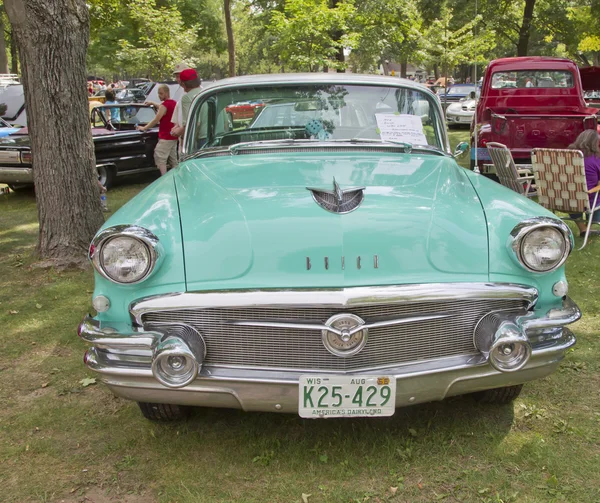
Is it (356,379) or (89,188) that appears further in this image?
(89,188)

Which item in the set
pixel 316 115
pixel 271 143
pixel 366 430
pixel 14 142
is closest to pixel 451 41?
pixel 14 142

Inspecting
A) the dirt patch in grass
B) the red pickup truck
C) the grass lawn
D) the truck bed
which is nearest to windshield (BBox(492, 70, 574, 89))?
the red pickup truck

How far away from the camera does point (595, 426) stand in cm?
302

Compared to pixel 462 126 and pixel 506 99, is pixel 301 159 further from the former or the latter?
pixel 462 126

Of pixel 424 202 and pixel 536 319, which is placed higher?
pixel 424 202

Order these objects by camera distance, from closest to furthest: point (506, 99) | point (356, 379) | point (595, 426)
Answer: point (356, 379), point (595, 426), point (506, 99)

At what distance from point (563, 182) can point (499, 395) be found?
11.4 feet

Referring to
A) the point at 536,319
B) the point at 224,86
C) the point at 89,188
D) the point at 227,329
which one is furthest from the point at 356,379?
the point at 89,188

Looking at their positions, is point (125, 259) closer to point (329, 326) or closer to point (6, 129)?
point (329, 326)

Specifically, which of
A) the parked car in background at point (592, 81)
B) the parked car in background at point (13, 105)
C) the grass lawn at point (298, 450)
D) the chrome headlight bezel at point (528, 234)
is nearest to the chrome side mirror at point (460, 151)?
the chrome headlight bezel at point (528, 234)

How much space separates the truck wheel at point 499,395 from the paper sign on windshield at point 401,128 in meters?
1.53

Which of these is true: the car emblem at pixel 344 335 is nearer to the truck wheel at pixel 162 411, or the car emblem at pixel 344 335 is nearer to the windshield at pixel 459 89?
the truck wheel at pixel 162 411

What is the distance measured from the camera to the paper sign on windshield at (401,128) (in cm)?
373

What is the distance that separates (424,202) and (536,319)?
0.70 meters
